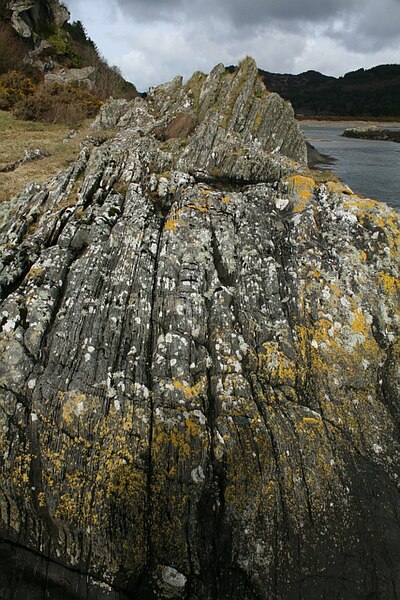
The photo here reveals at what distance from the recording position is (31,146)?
2434 centimetres

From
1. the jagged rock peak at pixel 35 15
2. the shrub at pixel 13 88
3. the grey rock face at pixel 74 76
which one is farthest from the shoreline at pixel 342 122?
the shrub at pixel 13 88

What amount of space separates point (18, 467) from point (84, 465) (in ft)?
4.08

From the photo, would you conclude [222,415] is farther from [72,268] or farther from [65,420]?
[72,268]

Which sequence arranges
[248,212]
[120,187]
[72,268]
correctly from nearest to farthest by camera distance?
[72,268] < [248,212] < [120,187]

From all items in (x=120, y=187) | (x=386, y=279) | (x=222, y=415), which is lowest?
(x=222, y=415)

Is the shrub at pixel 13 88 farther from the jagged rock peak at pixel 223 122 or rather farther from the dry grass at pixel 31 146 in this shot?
the jagged rock peak at pixel 223 122

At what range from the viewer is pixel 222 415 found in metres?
7.67

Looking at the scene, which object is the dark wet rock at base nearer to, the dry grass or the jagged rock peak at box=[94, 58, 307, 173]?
the jagged rock peak at box=[94, 58, 307, 173]

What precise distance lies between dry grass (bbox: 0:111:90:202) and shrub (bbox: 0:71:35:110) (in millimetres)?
2466

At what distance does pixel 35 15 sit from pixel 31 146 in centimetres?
5232

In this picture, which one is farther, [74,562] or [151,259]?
[151,259]

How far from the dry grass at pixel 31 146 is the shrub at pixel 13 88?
8.09 ft

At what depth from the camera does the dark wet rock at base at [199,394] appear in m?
6.67

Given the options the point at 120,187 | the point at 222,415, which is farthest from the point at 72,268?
the point at 222,415
